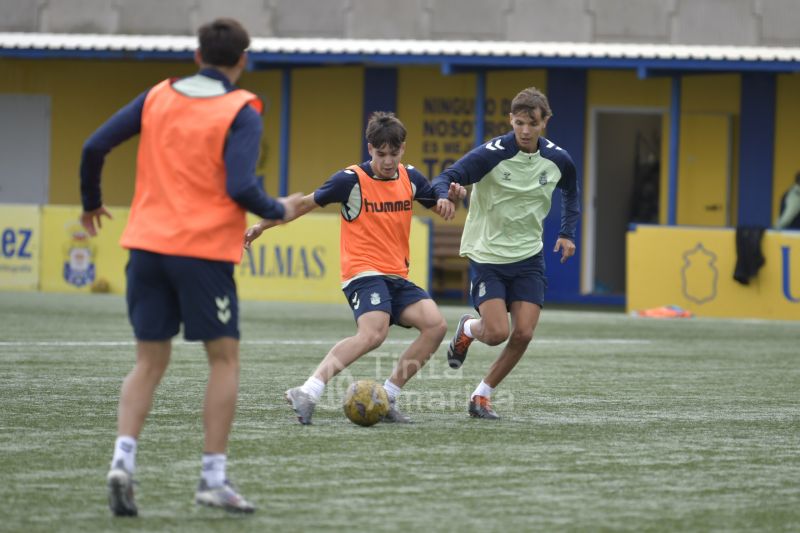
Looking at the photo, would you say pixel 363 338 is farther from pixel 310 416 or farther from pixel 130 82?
pixel 130 82

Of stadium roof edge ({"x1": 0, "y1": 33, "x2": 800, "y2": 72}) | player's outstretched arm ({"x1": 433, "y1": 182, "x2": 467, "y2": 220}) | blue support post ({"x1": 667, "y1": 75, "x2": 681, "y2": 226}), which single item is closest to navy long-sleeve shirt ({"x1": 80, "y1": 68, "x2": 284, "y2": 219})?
player's outstretched arm ({"x1": 433, "y1": 182, "x2": 467, "y2": 220})

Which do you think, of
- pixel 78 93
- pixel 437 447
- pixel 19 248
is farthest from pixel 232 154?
pixel 78 93

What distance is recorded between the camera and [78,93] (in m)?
24.3

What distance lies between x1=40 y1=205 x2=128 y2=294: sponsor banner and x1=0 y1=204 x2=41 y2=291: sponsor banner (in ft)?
0.39

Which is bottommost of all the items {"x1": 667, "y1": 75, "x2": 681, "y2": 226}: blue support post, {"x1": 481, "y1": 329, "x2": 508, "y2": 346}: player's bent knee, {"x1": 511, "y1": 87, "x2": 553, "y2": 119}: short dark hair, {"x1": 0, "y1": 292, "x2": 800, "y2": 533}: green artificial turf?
{"x1": 0, "y1": 292, "x2": 800, "y2": 533}: green artificial turf

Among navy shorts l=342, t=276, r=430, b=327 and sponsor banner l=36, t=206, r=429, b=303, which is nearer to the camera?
navy shorts l=342, t=276, r=430, b=327

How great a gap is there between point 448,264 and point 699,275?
4.37 meters

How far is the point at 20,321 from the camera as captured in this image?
15289 mm

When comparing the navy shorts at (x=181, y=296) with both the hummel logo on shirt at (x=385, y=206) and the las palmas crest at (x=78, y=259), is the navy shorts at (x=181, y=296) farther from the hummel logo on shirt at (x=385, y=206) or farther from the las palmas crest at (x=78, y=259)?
the las palmas crest at (x=78, y=259)

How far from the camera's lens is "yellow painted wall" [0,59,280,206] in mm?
24281

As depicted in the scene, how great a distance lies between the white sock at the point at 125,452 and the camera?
17.9ft

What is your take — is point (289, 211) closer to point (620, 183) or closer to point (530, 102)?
point (530, 102)

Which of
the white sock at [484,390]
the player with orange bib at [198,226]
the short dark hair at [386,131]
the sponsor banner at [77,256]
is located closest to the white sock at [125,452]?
the player with orange bib at [198,226]

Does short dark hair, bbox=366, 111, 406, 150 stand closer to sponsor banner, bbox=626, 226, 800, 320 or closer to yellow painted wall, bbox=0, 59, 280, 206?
sponsor banner, bbox=626, 226, 800, 320
